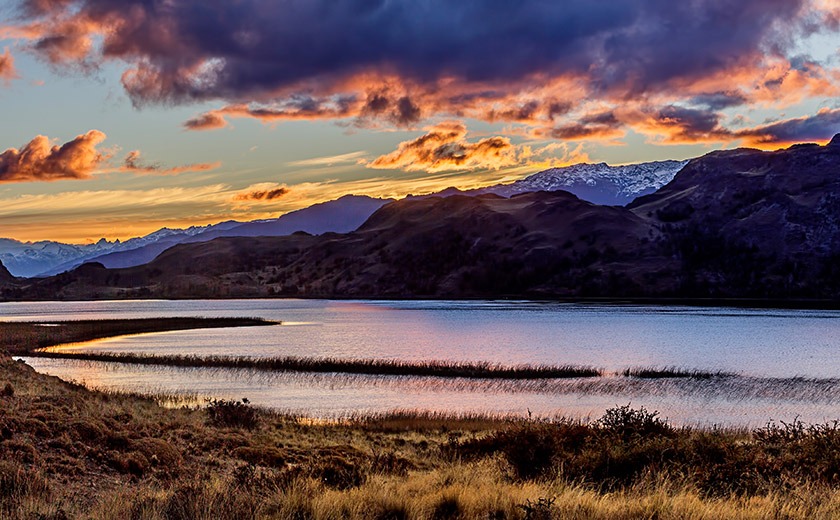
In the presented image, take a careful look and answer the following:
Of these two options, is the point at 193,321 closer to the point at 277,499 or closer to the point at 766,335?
the point at 766,335

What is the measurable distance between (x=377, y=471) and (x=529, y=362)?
190 ft

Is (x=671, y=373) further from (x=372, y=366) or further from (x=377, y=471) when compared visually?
(x=377, y=471)

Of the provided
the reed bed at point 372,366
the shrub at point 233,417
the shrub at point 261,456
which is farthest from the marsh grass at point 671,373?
the shrub at point 261,456

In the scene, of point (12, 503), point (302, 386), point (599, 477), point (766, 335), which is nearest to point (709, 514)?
point (599, 477)

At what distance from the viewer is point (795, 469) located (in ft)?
68.7

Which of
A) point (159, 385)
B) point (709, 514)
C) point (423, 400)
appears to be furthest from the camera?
point (159, 385)

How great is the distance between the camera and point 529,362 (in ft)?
260

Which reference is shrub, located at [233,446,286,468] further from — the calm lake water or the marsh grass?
the marsh grass

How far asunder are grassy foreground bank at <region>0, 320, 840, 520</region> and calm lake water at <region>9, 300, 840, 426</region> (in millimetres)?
17108

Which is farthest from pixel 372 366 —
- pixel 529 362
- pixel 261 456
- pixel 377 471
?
pixel 377 471

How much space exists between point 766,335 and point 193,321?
3945 inches

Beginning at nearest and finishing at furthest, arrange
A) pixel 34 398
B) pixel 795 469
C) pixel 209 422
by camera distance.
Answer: pixel 795 469, pixel 34 398, pixel 209 422

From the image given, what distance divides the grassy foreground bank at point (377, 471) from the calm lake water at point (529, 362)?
17.1 metres

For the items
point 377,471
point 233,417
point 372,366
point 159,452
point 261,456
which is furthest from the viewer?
point 372,366
